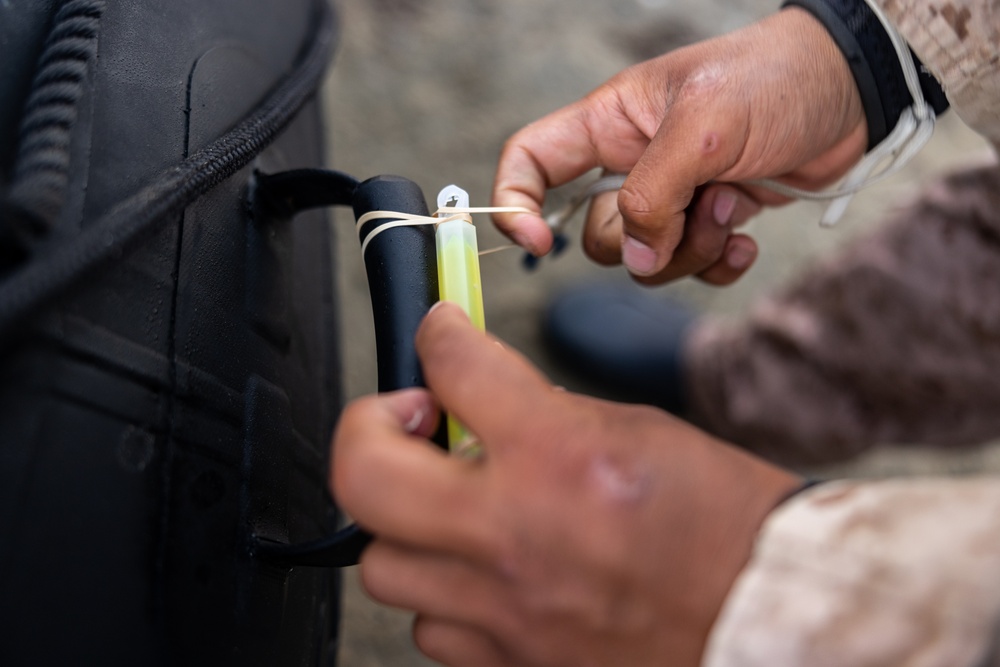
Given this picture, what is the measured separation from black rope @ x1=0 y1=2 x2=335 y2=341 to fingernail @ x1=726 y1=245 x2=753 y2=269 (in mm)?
404

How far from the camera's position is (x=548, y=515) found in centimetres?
36

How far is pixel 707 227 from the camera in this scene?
67 centimetres

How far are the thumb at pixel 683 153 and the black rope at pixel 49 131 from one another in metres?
0.36

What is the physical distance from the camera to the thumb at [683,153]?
22.3 inches

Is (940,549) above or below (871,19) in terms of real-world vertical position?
below

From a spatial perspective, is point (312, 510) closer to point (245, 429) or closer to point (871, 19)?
point (245, 429)

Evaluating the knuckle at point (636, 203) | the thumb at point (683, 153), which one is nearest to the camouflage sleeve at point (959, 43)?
the thumb at point (683, 153)

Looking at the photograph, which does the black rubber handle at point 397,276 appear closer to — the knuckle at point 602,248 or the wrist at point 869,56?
the knuckle at point 602,248

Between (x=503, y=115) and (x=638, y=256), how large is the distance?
847 mm

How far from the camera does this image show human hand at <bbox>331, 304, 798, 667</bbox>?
357 mm

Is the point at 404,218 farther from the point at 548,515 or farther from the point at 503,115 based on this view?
the point at 503,115

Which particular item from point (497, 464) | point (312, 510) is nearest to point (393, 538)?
point (497, 464)

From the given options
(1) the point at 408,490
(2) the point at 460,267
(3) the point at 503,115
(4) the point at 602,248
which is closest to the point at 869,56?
(4) the point at 602,248

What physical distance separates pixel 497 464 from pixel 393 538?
0.07 m
